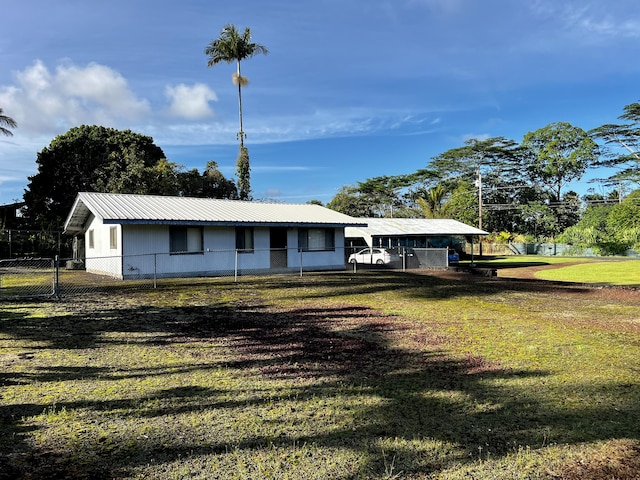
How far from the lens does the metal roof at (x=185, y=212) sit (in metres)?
19.8

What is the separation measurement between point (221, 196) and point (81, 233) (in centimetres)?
1874

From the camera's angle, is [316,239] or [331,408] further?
[316,239]

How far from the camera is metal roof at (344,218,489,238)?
34.1m

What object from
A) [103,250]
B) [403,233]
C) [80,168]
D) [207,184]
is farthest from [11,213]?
[403,233]

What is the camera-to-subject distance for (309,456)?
396cm

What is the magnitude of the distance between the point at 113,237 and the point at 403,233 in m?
21.3

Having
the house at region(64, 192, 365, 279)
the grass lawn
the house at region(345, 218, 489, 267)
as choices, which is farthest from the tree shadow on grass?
the house at region(345, 218, 489, 267)

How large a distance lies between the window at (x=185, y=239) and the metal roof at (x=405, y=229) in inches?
509

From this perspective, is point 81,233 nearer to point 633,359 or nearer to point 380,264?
point 380,264

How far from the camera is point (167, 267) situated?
2058cm

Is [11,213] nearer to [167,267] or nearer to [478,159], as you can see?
[167,267]

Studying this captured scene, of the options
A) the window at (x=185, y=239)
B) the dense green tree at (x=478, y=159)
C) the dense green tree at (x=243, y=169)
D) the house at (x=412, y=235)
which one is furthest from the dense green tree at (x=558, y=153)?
the window at (x=185, y=239)

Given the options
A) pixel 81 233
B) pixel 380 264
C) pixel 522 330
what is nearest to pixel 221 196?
pixel 81 233

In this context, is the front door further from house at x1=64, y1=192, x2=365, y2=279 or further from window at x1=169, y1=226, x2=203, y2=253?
window at x1=169, y1=226, x2=203, y2=253
